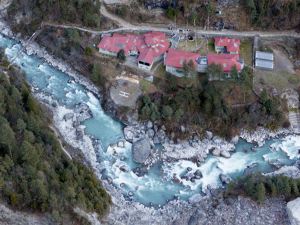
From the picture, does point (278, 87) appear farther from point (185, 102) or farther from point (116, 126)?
point (116, 126)

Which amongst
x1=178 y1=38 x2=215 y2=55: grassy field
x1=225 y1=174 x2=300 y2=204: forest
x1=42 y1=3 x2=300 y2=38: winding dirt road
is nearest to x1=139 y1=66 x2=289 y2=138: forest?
x1=178 y1=38 x2=215 y2=55: grassy field

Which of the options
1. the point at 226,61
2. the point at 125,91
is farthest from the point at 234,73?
the point at 125,91

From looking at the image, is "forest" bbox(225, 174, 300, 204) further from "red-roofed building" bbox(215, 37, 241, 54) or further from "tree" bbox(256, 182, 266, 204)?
"red-roofed building" bbox(215, 37, 241, 54)

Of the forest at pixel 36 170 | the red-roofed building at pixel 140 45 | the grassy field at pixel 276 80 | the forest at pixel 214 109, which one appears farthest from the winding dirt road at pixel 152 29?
the forest at pixel 36 170

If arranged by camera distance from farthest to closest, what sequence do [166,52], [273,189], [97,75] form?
[166,52] → [97,75] → [273,189]

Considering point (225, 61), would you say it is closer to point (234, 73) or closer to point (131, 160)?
point (234, 73)

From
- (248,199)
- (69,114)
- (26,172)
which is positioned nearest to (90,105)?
(69,114)

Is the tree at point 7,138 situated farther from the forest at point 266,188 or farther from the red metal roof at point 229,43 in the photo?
the red metal roof at point 229,43
